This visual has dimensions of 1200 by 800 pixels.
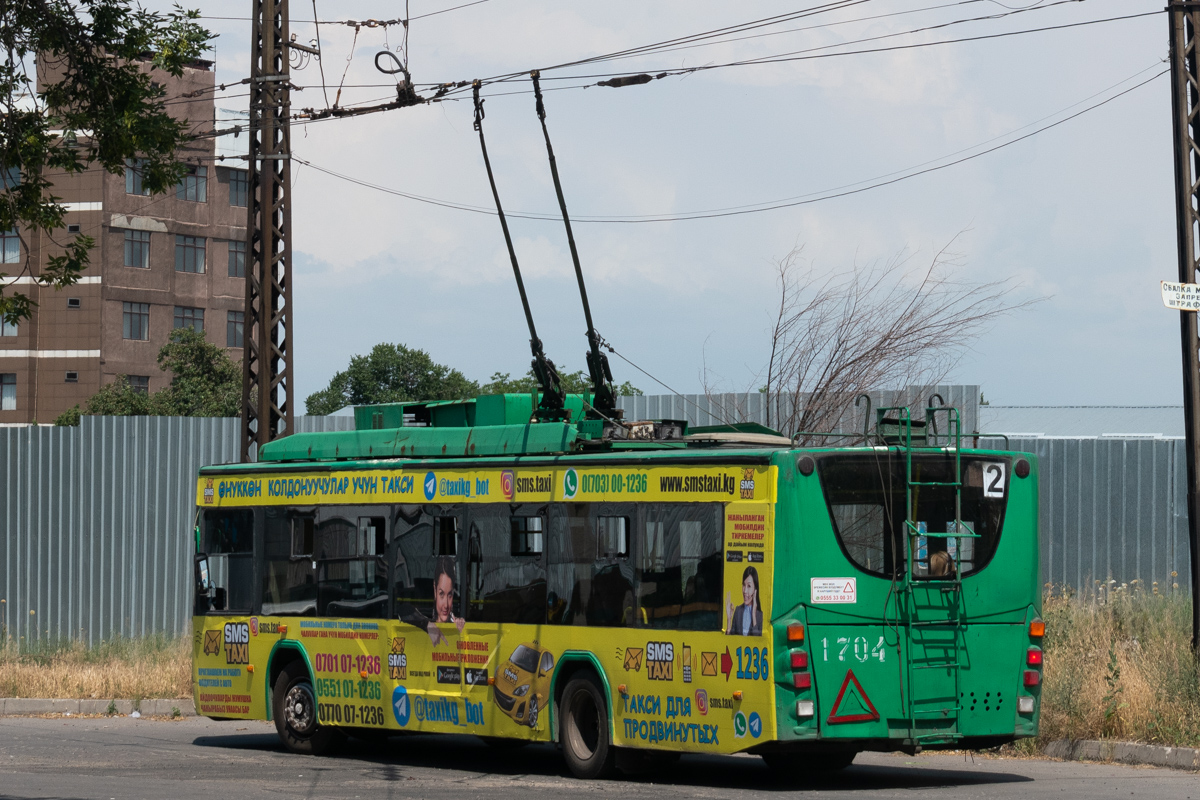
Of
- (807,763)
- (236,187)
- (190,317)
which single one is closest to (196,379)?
(190,317)

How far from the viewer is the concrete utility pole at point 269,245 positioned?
62.6 feet

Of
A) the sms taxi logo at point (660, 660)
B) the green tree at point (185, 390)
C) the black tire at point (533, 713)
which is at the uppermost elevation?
the green tree at point (185, 390)

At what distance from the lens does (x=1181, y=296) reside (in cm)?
1400

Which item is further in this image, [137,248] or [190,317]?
[190,317]

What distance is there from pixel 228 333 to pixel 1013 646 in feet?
223

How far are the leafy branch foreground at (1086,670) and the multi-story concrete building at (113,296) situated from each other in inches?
1965

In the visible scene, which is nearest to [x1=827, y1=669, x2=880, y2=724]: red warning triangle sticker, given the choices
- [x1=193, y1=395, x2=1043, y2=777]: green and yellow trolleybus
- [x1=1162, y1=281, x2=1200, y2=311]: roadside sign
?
[x1=193, y1=395, x2=1043, y2=777]: green and yellow trolleybus

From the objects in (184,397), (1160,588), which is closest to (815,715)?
(1160,588)

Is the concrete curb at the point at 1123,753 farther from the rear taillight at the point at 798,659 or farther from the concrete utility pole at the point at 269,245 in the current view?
the concrete utility pole at the point at 269,245

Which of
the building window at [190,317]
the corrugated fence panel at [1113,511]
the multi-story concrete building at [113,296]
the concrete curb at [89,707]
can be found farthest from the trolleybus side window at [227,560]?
the building window at [190,317]

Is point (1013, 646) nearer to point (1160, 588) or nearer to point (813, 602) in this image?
point (813, 602)

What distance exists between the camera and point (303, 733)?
15.1 metres

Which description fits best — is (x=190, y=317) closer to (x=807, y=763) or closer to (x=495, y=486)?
(x=495, y=486)

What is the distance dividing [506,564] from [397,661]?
1.59 m
